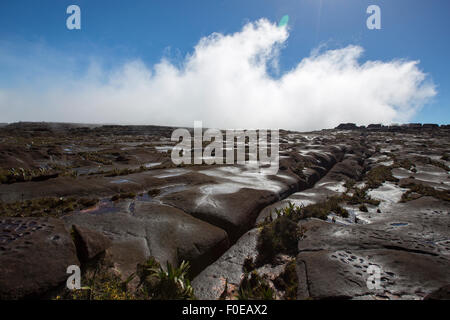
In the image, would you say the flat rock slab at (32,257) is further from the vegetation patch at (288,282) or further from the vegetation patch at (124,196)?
the vegetation patch at (288,282)

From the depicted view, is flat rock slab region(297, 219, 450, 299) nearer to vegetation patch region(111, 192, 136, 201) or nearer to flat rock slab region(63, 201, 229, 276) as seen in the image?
flat rock slab region(63, 201, 229, 276)

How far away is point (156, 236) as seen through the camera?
10180mm

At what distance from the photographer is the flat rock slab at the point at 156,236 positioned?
8.81 metres

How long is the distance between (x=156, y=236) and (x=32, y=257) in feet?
15.4

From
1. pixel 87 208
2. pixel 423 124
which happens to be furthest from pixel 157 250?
pixel 423 124

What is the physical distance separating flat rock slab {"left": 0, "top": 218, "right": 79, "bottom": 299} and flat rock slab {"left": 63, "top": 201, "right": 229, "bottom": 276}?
5.88 feet

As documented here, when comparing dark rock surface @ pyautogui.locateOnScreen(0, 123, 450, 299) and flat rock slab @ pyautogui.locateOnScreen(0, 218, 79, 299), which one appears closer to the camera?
flat rock slab @ pyautogui.locateOnScreen(0, 218, 79, 299)

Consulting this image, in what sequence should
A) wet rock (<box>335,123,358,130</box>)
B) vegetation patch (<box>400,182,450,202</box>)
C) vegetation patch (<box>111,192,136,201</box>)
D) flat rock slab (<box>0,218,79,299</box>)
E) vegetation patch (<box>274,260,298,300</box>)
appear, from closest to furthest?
flat rock slab (<box>0,218,79,299</box>), vegetation patch (<box>274,260,298,300</box>), vegetation patch (<box>111,192,136,201</box>), vegetation patch (<box>400,182,450,202</box>), wet rock (<box>335,123,358,130</box>)

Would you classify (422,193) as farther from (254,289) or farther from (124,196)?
(124,196)

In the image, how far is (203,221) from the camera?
41.8 ft

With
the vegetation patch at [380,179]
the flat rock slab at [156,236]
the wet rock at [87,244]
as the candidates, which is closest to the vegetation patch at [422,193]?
the vegetation patch at [380,179]

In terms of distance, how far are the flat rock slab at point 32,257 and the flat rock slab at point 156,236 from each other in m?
1.79

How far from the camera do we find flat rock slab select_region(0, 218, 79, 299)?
5555 millimetres

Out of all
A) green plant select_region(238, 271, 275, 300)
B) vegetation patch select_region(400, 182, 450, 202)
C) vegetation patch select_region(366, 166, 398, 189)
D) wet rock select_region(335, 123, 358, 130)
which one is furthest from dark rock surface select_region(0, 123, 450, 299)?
wet rock select_region(335, 123, 358, 130)
